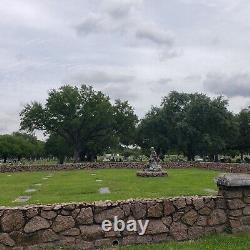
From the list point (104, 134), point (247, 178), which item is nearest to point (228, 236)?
point (247, 178)

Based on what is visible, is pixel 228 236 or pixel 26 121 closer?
pixel 228 236

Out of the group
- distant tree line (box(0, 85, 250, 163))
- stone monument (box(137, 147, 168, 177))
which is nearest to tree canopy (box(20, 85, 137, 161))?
distant tree line (box(0, 85, 250, 163))

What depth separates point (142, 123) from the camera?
200ft

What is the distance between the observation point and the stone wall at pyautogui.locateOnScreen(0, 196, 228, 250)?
7301mm

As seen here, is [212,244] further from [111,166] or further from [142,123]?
[142,123]

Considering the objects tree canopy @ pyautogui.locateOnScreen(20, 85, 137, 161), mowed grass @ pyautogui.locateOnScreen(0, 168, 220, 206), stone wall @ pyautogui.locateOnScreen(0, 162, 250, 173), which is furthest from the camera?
tree canopy @ pyautogui.locateOnScreen(20, 85, 137, 161)

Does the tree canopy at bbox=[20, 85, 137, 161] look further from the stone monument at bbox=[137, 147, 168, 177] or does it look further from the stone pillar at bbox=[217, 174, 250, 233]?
the stone pillar at bbox=[217, 174, 250, 233]

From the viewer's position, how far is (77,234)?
754cm

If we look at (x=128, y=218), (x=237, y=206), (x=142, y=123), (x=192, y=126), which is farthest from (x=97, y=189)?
(x=142, y=123)

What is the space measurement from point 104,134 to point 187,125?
45.9ft

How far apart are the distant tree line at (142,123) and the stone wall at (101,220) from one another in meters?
46.1

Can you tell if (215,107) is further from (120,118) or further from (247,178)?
(247,178)

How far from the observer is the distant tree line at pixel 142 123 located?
55656mm

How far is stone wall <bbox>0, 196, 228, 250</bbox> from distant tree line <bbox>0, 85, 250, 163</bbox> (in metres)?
46.1
